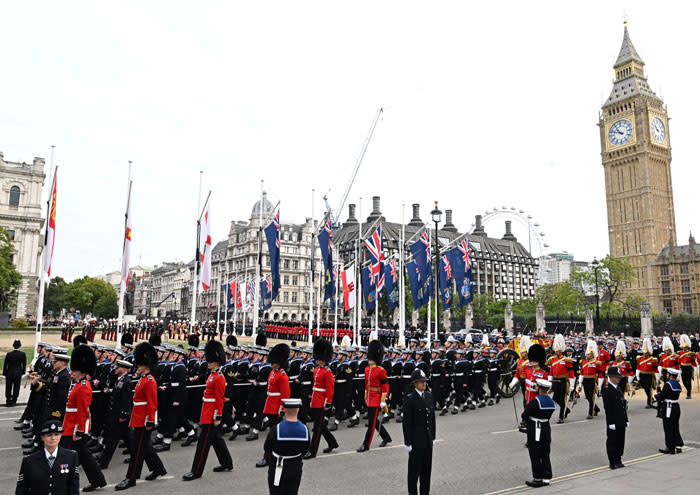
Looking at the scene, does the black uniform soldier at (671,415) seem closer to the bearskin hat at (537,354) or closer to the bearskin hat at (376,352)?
the bearskin hat at (537,354)

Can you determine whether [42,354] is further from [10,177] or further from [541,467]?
A: [10,177]

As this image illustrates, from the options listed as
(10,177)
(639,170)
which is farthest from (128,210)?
(639,170)

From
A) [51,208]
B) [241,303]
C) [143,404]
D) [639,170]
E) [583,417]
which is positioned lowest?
[583,417]

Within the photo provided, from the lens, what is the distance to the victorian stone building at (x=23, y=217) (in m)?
75.5

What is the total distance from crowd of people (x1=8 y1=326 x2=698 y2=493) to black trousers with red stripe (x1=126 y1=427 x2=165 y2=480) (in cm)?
2

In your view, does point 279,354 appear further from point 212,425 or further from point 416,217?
point 416,217

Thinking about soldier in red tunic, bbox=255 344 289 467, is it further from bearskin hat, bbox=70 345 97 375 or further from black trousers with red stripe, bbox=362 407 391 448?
bearskin hat, bbox=70 345 97 375

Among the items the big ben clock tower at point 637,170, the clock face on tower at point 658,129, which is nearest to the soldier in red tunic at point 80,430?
the big ben clock tower at point 637,170

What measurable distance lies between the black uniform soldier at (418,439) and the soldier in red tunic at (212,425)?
10.9 feet

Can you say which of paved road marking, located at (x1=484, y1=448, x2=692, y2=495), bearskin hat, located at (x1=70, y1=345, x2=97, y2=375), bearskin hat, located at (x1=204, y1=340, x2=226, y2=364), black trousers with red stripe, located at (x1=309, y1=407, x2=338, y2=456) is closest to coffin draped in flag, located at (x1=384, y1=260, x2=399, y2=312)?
black trousers with red stripe, located at (x1=309, y1=407, x2=338, y2=456)

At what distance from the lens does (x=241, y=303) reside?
146 ft

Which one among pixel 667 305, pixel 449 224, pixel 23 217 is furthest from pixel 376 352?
pixel 449 224

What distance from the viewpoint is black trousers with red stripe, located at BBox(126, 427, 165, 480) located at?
8.26m

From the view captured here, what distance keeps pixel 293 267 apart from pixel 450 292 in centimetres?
7216
